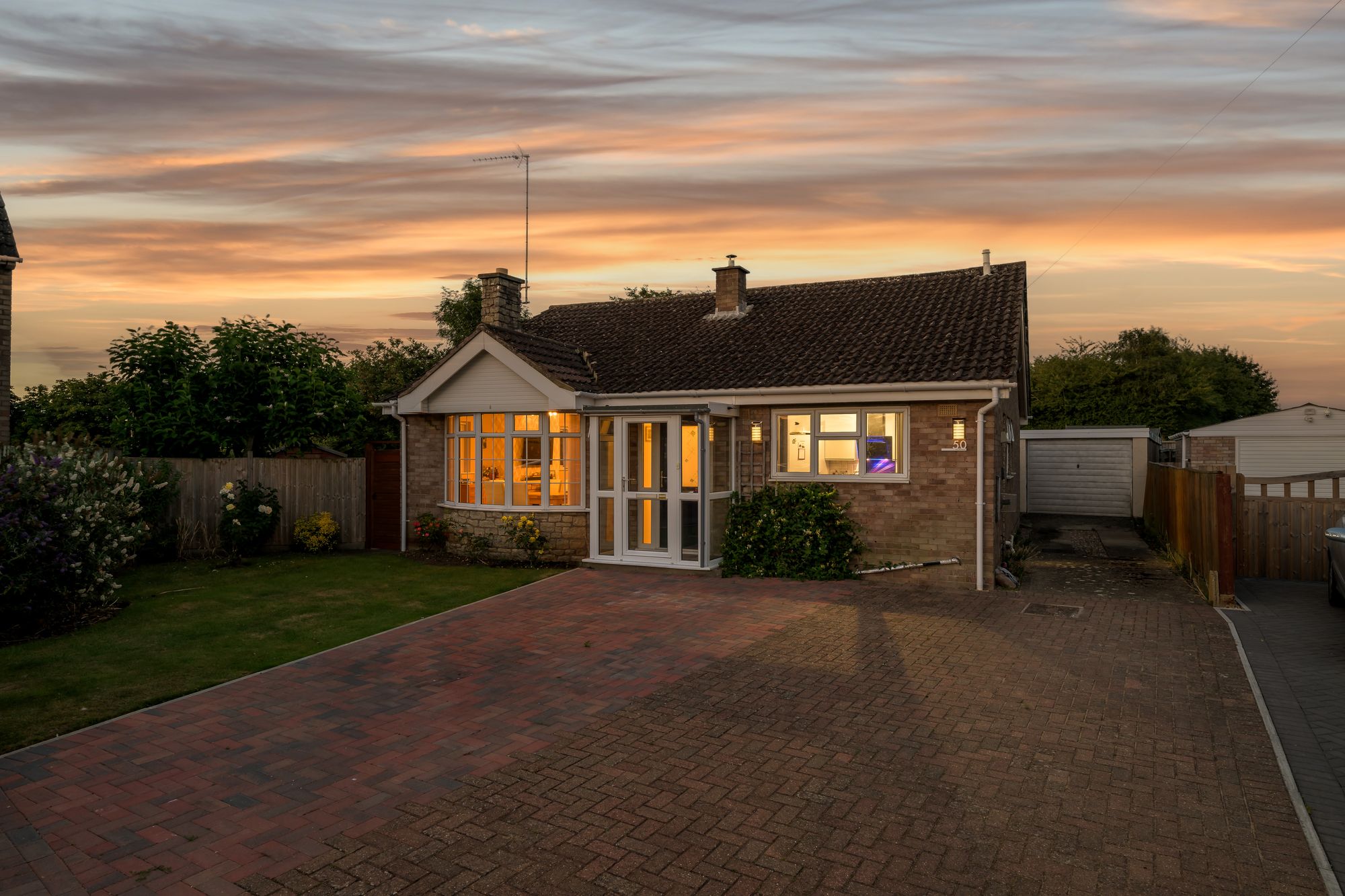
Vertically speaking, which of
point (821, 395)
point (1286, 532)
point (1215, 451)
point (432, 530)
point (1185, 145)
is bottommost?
point (432, 530)

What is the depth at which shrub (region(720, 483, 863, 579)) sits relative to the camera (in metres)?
13.2

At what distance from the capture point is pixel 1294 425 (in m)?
22.5

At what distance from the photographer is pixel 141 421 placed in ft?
55.6

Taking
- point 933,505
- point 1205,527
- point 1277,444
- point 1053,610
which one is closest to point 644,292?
point 1277,444

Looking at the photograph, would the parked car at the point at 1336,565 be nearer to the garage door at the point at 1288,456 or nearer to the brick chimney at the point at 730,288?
the brick chimney at the point at 730,288

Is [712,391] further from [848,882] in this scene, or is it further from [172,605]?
[848,882]

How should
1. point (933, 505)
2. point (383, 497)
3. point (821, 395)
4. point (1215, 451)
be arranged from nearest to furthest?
point (933, 505)
point (821, 395)
point (383, 497)
point (1215, 451)

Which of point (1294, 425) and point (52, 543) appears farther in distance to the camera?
point (1294, 425)

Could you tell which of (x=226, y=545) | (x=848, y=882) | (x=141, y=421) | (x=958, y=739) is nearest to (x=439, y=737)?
(x=848, y=882)

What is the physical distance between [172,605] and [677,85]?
34.2 ft

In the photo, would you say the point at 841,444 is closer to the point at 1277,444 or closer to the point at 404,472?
the point at 404,472

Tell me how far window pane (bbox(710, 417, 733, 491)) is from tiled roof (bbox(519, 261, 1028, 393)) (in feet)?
2.37

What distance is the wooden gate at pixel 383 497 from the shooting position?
679 inches

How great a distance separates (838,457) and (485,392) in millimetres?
6664
